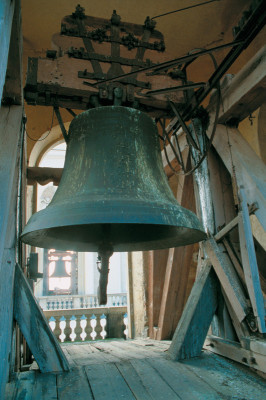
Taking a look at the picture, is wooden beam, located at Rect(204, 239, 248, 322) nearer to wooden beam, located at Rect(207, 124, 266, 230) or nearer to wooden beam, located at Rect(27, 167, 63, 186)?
wooden beam, located at Rect(207, 124, 266, 230)

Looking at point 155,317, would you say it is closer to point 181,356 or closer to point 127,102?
point 181,356

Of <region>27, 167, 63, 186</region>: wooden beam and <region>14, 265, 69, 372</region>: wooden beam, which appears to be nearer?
<region>14, 265, 69, 372</region>: wooden beam

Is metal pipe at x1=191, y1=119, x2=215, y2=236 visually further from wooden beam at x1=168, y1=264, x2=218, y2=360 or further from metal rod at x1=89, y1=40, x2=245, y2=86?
metal rod at x1=89, y1=40, x2=245, y2=86

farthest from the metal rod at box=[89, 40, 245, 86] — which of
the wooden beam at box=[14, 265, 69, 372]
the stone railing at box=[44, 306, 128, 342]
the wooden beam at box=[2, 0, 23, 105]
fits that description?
the stone railing at box=[44, 306, 128, 342]

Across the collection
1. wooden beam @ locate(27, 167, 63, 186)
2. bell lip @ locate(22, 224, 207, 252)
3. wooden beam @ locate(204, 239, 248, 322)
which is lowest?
wooden beam @ locate(204, 239, 248, 322)

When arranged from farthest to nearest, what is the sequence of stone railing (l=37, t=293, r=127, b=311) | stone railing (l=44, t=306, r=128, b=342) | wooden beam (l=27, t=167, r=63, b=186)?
stone railing (l=37, t=293, r=127, b=311)
stone railing (l=44, t=306, r=128, b=342)
wooden beam (l=27, t=167, r=63, b=186)

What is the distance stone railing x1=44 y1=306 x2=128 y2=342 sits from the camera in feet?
17.0

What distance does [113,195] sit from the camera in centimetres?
147

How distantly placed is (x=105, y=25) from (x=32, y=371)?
227 cm

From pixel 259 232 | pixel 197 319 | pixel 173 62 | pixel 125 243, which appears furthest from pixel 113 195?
pixel 259 232

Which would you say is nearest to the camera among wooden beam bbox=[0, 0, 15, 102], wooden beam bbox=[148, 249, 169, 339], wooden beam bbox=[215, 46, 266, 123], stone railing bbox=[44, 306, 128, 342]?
wooden beam bbox=[0, 0, 15, 102]

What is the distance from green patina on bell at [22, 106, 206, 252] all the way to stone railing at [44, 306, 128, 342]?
3.24 meters

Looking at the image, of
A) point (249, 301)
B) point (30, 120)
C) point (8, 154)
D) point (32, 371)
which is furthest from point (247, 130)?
point (32, 371)

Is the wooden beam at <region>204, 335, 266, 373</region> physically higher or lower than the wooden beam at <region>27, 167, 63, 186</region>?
lower
